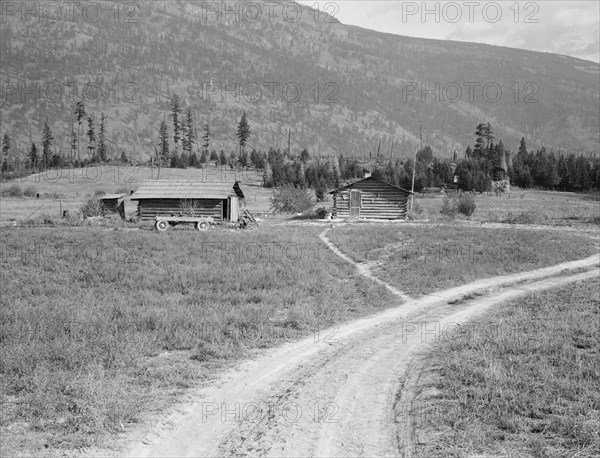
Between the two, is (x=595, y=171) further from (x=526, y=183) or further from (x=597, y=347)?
(x=597, y=347)

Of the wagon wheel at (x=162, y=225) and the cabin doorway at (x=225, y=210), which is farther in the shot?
the cabin doorway at (x=225, y=210)

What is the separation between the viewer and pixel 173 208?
138 feet

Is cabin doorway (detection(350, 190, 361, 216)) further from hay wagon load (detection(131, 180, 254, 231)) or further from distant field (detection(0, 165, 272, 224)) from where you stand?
distant field (detection(0, 165, 272, 224))

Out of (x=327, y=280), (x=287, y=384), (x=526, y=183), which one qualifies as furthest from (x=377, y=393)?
(x=526, y=183)

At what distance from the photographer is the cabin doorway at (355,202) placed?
157 feet

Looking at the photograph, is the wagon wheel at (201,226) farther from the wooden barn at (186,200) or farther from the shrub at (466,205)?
the shrub at (466,205)

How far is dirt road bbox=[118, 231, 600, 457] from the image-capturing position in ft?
23.7

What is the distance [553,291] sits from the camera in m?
18.0

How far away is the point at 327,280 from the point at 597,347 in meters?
10.4

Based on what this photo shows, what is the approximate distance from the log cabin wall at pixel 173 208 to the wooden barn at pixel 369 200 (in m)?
11.9

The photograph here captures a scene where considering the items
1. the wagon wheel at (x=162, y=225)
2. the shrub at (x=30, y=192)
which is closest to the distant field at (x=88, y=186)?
the shrub at (x=30, y=192)

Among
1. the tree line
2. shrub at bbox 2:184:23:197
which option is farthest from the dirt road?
the tree line

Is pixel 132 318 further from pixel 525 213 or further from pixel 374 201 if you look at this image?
pixel 525 213

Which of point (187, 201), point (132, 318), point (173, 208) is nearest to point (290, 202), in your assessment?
point (187, 201)
